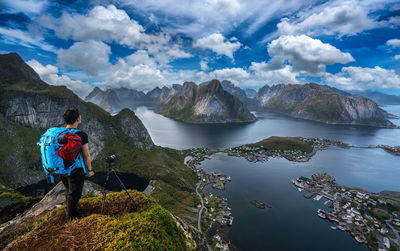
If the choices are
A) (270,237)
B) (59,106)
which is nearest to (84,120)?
(59,106)

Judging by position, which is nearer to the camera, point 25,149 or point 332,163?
point 25,149

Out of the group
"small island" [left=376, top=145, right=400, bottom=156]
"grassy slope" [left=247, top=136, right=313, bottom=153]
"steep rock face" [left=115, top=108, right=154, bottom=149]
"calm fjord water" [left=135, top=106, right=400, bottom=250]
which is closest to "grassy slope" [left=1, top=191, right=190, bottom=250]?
"calm fjord water" [left=135, top=106, right=400, bottom=250]

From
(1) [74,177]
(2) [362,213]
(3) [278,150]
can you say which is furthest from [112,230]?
(3) [278,150]

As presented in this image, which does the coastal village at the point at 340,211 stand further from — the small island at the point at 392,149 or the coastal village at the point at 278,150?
the small island at the point at 392,149

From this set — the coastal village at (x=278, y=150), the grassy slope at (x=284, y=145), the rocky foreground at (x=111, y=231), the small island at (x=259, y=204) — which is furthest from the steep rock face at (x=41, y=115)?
the rocky foreground at (x=111, y=231)

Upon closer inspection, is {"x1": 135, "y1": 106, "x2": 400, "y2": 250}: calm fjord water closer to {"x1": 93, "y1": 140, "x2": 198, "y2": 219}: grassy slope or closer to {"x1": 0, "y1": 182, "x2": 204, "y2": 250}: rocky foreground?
{"x1": 93, "y1": 140, "x2": 198, "y2": 219}: grassy slope

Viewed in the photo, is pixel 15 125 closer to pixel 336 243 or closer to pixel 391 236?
pixel 336 243
